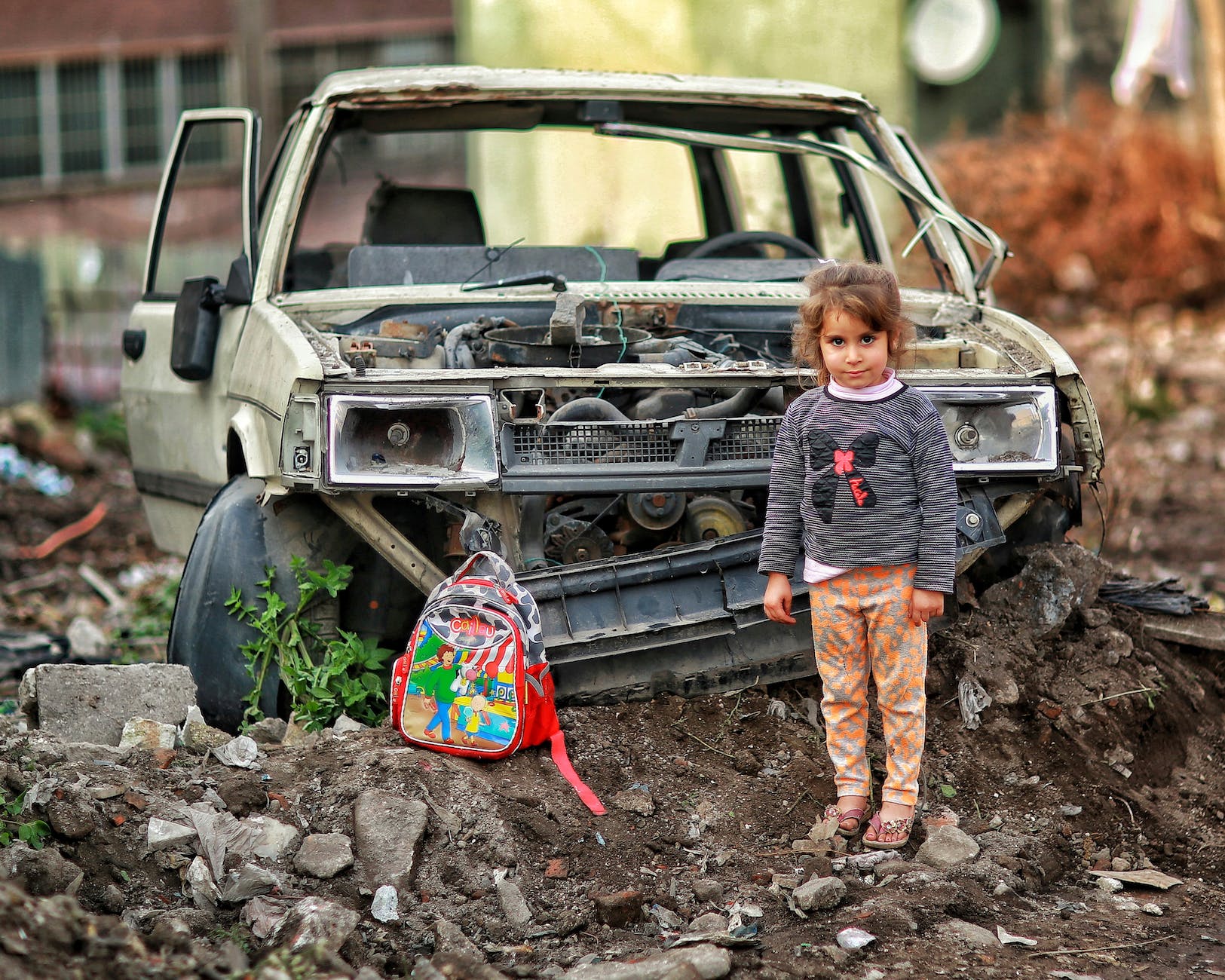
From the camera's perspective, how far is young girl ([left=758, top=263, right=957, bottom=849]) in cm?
319

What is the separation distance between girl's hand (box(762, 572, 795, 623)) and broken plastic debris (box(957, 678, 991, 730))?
74 cm

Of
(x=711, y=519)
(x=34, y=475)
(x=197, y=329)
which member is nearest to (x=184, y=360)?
(x=197, y=329)

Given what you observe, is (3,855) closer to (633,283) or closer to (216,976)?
(216,976)

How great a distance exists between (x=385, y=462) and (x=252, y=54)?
1561cm

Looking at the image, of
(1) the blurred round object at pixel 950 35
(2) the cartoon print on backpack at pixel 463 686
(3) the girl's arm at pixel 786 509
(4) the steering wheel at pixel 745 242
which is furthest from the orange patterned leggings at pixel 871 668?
(1) the blurred round object at pixel 950 35

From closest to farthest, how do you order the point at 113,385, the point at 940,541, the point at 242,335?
the point at 940,541, the point at 242,335, the point at 113,385

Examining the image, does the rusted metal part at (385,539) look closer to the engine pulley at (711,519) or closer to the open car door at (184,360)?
the engine pulley at (711,519)

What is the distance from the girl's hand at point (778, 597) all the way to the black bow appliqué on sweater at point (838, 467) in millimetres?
180

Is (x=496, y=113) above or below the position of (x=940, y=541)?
above

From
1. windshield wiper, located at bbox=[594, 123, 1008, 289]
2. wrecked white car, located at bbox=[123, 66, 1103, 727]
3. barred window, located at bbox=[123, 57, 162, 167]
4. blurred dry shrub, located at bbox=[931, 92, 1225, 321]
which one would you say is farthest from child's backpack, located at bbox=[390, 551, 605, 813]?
barred window, located at bbox=[123, 57, 162, 167]

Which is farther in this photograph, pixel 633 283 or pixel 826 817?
pixel 633 283

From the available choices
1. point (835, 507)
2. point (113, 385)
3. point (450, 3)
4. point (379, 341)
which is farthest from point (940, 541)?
point (450, 3)

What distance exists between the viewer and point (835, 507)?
3232 mm

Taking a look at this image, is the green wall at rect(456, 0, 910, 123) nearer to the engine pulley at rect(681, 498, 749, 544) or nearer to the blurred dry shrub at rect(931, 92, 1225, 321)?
the blurred dry shrub at rect(931, 92, 1225, 321)
